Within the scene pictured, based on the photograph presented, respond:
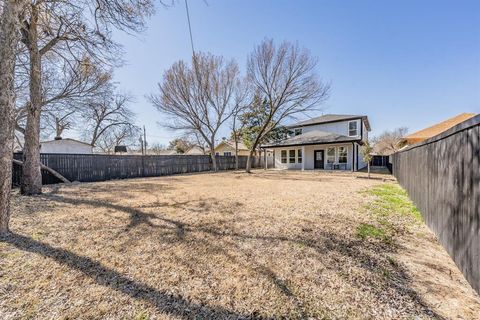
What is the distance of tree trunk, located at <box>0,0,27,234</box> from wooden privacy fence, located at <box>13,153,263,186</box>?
6.99 metres

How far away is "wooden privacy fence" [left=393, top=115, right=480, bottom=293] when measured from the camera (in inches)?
81.3

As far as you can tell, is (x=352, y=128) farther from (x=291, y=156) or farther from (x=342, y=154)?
(x=291, y=156)

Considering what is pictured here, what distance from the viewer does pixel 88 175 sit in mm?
11305

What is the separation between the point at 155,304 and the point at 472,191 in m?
3.27

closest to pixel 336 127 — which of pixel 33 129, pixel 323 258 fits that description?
pixel 323 258

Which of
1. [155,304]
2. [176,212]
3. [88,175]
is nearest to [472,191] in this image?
[155,304]

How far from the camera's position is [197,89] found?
706 inches

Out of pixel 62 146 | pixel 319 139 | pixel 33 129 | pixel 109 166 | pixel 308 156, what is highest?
pixel 319 139

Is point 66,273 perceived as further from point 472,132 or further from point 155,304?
point 472,132

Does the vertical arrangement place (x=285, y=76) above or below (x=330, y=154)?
above

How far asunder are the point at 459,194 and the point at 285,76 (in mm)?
14543

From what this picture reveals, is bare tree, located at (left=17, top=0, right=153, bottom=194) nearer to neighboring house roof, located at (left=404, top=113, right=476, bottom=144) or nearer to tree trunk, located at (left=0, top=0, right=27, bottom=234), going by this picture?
tree trunk, located at (left=0, top=0, right=27, bottom=234)

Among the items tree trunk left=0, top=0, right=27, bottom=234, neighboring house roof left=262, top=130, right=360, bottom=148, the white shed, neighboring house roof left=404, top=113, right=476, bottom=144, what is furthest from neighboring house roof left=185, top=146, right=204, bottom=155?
tree trunk left=0, top=0, right=27, bottom=234

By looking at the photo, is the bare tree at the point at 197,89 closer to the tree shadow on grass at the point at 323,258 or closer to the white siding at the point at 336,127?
the white siding at the point at 336,127
